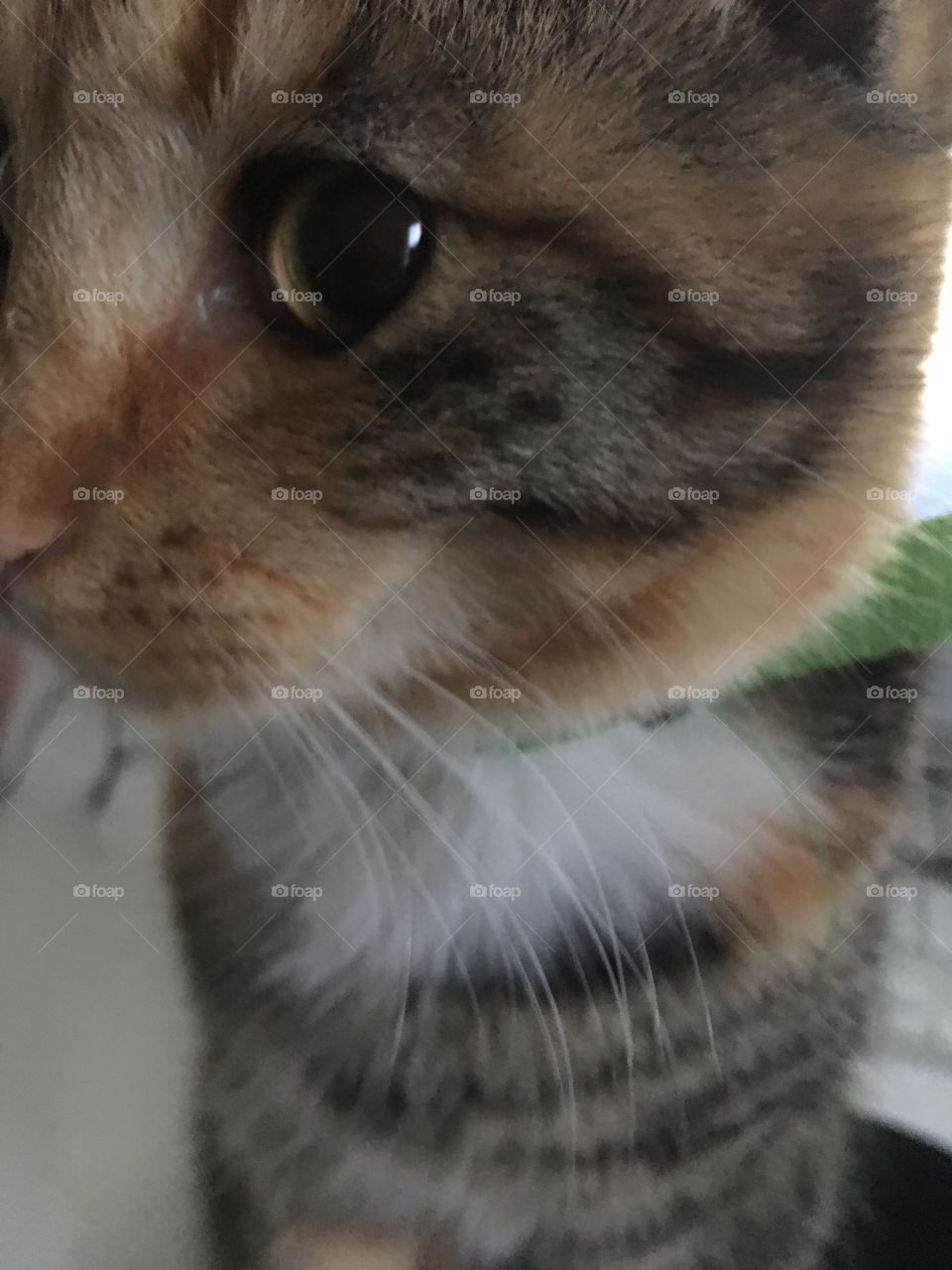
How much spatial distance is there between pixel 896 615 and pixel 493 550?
0.73 feet

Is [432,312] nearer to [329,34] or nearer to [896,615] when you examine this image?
[329,34]

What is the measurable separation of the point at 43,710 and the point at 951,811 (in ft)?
1.61

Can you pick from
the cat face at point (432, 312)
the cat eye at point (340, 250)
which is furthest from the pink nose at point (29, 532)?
the cat eye at point (340, 250)

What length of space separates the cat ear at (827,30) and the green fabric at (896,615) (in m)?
0.23

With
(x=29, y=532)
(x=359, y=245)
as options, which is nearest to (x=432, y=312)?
(x=359, y=245)

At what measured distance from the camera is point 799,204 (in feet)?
1.42

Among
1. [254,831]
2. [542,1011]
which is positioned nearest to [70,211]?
[254,831]

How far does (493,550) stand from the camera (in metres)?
0.44

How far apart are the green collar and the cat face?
0.16 ft

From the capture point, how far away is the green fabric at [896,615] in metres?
0.49

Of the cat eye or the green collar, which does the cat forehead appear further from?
the green collar

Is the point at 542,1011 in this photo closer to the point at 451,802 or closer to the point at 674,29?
the point at 451,802

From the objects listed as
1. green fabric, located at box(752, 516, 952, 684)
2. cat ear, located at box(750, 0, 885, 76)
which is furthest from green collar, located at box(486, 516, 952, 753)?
cat ear, located at box(750, 0, 885, 76)

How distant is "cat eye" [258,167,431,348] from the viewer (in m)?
0.41
